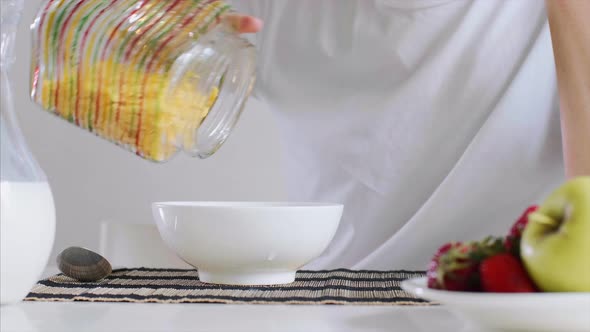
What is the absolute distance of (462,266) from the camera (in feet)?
1.75

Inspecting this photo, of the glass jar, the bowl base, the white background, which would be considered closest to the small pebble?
the bowl base

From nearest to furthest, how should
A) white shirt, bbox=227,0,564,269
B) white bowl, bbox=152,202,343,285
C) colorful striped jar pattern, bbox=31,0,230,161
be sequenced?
colorful striped jar pattern, bbox=31,0,230,161, white bowl, bbox=152,202,343,285, white shirt, bbox=227,0,564,269

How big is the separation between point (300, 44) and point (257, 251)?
773 mm

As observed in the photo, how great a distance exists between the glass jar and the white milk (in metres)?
0.07

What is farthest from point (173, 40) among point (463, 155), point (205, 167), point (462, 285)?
point (205, 167)

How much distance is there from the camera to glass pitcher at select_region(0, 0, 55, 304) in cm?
63

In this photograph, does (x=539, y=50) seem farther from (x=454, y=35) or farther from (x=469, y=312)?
(x=469, y=312)

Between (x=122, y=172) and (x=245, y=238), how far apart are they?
1.72m

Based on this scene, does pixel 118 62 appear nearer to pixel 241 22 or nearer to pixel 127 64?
pixel 127 64

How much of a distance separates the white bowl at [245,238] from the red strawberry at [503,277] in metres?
0.32

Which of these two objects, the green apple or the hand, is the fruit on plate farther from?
the hand

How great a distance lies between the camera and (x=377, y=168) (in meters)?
1.47

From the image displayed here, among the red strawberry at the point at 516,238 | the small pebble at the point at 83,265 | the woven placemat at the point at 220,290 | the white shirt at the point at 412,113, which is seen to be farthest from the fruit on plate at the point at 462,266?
the white shirt at the point at 412,113

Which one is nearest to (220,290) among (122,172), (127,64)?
(127,64)
